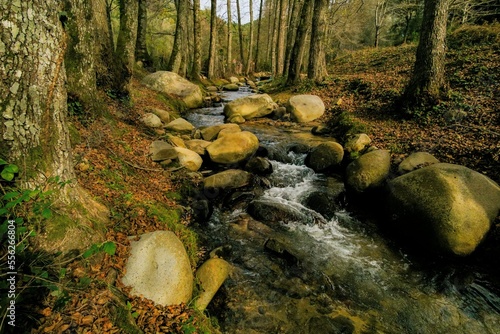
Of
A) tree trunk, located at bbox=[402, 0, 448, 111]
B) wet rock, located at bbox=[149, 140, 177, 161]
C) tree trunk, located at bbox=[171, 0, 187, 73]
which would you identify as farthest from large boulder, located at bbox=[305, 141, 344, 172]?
tree trunk, located at bbox=[171, 0, 187, 73]

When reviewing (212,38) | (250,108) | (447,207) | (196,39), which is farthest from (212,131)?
(212,38)

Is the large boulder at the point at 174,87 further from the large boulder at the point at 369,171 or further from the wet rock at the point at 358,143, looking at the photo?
the large boulder at the point at 369,171

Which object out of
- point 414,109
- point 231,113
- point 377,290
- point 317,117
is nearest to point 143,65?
point 231,113

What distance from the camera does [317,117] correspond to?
11008 mm

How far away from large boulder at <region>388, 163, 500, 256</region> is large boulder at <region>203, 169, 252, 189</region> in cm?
329

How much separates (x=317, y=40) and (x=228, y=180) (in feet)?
32.9

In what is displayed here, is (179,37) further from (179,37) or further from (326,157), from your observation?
(326,157)

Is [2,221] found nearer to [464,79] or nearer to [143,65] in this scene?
[464,79]

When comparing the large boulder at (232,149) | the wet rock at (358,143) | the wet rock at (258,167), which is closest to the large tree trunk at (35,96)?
the large boulder at (232,149)

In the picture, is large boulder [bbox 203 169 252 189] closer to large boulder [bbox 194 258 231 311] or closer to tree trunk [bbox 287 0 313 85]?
large boulder [bbox 194 258 231 311]

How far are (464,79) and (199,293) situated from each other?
1046 centimetres

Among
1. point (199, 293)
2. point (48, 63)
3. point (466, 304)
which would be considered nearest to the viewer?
point (48, 63)

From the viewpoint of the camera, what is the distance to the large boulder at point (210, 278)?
345 cm

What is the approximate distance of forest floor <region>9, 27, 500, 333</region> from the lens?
2295 millimetres
